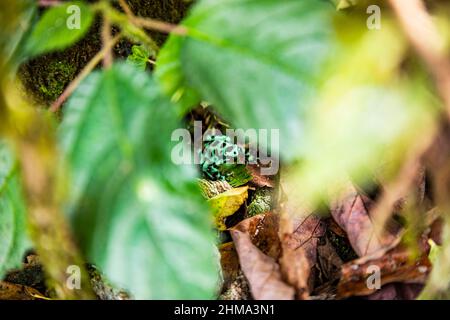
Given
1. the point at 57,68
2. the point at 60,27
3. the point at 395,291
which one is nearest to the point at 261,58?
the point at 60,27

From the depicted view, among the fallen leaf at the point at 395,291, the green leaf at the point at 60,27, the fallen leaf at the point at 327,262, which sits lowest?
the fallen leaf at the point at 395,291

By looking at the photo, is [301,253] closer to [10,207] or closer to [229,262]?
[229,262]

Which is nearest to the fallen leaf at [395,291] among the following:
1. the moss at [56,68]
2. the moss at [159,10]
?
the moss at [159,10]

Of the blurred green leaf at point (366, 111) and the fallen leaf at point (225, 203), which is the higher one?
the fallen leaf at point (225, 203)

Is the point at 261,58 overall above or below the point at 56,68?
below

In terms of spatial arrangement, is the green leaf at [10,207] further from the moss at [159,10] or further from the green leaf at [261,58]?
the moss at [159,10]

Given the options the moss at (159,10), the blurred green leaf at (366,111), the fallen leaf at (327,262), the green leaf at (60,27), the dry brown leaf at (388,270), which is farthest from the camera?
the moss at (159,10)
